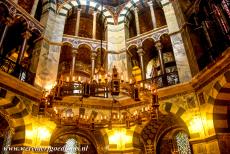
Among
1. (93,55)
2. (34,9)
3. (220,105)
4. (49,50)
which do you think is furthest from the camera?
(93,55)

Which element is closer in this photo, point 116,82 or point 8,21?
point 116,82

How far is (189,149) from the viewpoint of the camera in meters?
9.99

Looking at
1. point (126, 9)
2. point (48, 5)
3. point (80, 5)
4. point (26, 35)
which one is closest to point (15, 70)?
point (26, 35)

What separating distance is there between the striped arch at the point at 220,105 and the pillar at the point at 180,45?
5.23 ft

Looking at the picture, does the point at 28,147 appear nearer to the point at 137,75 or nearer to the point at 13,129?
the point at 13,129

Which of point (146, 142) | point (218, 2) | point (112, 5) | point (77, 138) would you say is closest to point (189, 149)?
point (146, 142)

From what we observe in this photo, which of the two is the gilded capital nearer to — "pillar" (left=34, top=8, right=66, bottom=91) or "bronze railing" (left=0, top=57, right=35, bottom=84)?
"pillar" (left=34, top=8, right=66, bottom=91)

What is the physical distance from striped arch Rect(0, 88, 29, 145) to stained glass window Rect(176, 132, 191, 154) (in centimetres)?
643

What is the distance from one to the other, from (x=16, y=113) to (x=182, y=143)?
7.01 meters

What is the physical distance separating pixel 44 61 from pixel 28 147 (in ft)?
12.8

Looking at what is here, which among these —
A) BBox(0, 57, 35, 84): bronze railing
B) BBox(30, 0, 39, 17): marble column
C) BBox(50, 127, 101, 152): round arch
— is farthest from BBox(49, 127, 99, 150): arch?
BBox(30, 0, 39, 17): marble column

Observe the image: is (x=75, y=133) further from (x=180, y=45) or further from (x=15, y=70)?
(x=180, y=45)

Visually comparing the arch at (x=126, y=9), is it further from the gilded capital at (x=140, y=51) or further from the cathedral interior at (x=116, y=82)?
the gilded capital at (x=140, y=51)

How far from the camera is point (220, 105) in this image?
820 centimetres
